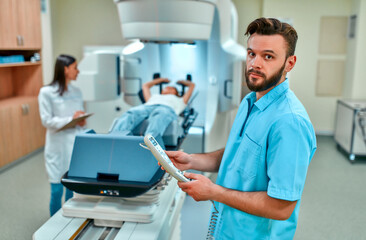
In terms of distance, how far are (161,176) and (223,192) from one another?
1.34ft

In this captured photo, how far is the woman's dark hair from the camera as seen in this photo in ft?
7.30

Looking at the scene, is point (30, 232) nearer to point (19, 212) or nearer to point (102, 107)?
point (19, 212)

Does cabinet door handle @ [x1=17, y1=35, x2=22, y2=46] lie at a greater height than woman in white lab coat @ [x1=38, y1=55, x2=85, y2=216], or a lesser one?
greater

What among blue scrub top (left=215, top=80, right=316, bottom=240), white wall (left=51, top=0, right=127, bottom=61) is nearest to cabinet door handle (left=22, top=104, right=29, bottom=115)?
white wall (left=51, top=0, right=127, bottom=61)

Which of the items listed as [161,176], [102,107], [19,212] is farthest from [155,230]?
[102,107]

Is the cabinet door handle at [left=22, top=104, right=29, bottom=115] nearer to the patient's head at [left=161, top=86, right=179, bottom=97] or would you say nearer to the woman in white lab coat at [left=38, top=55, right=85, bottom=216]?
the woman in white lab coat at [left=38, top=55, right=85, bottom=216]

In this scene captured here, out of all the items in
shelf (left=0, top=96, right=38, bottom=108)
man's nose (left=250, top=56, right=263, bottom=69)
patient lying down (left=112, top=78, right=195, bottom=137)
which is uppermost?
man's nose (left=250, top=56, right=263, bottom=69)

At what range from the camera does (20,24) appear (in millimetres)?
3602

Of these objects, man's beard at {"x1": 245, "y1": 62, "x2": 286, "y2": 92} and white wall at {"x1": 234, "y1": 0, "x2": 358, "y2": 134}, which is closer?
man's beard at {"x1": 245, "y1": 62, "x2": 286, "y2": 92}

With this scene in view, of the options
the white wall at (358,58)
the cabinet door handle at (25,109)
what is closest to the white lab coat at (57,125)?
the cabinet door handle at (25,109)

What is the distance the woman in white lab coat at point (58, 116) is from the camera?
223 centimetres

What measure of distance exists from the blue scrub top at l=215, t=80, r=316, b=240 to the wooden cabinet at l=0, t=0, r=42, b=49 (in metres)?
2.99

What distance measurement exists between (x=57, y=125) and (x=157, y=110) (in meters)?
0.63

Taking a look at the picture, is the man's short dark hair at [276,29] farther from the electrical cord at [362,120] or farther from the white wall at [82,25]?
the white wall at [82,25]
